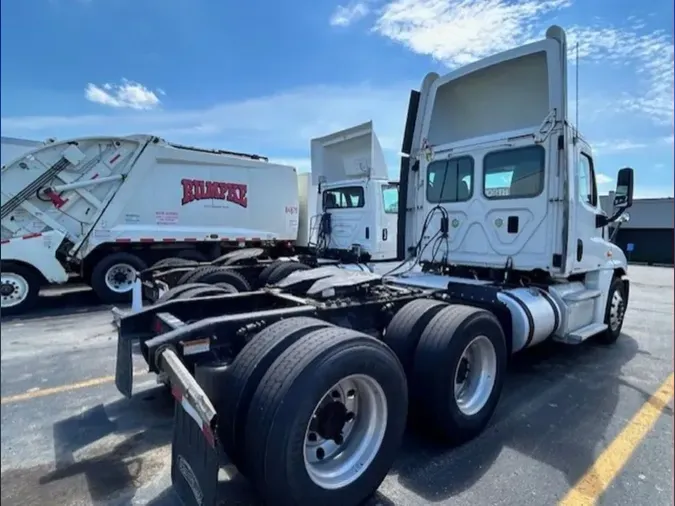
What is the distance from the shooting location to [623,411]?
3.93 m

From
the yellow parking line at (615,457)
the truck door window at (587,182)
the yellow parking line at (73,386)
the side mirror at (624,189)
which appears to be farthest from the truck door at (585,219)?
the yellow parking line at (73,386)

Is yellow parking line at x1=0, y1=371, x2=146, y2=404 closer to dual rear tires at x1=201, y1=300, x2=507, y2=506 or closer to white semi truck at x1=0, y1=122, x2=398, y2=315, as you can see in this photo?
dual rear tires at x1=201, y1=300, x2=507, y2=506

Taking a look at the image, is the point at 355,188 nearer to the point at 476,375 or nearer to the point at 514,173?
the point at 514,173

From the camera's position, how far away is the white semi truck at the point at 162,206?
814cm

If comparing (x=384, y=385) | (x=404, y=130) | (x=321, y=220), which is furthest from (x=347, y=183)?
(x=384, y=385)

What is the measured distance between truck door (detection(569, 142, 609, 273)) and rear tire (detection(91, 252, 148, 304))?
8169 millimetres

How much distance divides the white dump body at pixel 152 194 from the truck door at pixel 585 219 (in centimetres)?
768

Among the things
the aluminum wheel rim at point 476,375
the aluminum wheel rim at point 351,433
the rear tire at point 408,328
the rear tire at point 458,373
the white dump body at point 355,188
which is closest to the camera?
the aluminum wheel rim at point 351,433

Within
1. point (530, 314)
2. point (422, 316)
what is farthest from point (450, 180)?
point (422, 316)

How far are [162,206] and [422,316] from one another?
797 cm

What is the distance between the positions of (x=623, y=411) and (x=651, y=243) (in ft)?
65.2

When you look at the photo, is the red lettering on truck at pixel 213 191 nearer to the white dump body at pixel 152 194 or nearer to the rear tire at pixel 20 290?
the white dump body at pixel 152 194

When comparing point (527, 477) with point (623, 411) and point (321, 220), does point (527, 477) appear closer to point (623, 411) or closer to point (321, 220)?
point (623, 411)

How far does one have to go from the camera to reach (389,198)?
8.66 meters
